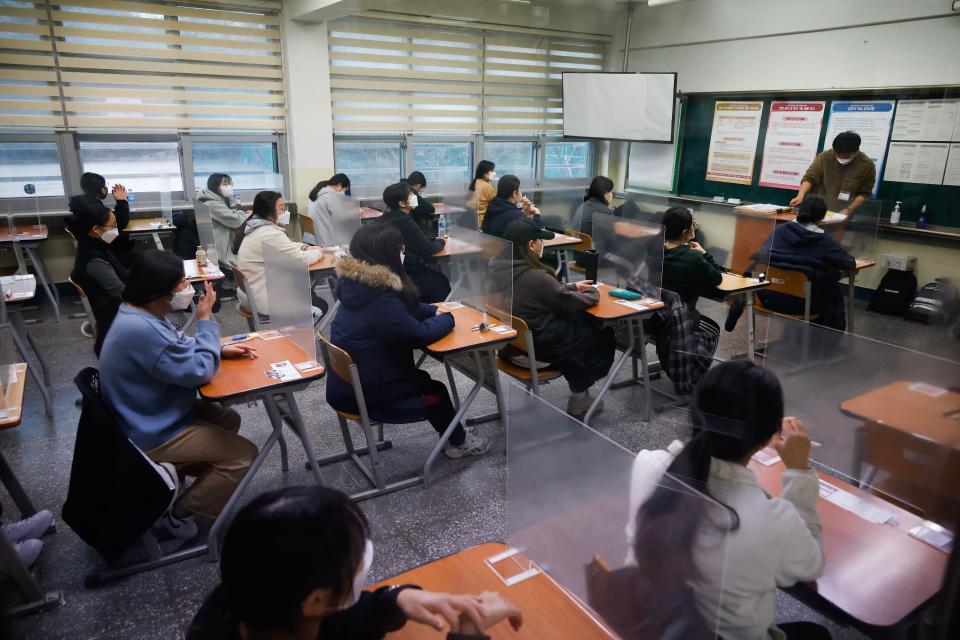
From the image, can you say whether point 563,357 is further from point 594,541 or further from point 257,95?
point 257,95

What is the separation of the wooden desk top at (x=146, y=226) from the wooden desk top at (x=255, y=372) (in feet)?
11.4

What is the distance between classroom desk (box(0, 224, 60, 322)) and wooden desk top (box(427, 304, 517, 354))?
13.1ft

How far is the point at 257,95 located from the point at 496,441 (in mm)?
4758

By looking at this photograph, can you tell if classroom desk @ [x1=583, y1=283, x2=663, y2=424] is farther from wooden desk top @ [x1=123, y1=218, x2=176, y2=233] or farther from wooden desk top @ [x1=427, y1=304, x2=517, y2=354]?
wooden desk top @ [x1=123, y1=218, x2=176, y2=233]

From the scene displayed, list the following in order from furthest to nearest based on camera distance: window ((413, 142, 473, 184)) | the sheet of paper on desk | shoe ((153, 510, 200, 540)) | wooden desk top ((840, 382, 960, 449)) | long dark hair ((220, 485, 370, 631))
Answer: window ((413, 142, 473, 184))
shoe ((153, 510, 200, 540))
wooden desk top ((840, 382, 960, 449))
the sheet of paper on desk
long dark hair ((220, 485, 370, 631))

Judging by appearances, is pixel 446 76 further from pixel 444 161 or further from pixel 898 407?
pixel 898 407

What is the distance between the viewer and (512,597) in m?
1.32

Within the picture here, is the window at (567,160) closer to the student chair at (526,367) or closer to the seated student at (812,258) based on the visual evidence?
the seated student at (812,258)

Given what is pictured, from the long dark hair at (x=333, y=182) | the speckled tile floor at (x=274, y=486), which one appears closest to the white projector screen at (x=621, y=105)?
the long dark hair at (x=333, y=182)

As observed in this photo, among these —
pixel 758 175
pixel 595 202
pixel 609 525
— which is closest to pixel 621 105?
pixel 758 175

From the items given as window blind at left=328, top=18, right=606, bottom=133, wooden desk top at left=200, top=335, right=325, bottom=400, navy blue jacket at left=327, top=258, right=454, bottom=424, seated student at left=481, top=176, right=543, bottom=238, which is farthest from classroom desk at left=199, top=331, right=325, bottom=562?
window blind at left=328, top=18, right=606, bottom=133

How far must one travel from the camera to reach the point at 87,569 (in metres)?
2.42

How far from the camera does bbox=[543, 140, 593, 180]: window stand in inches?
339

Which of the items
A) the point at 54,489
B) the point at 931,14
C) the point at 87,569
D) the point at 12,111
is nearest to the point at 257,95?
the point at 12,111
